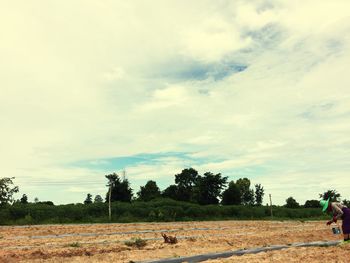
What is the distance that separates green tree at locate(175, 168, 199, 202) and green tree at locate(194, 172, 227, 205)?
160 inches

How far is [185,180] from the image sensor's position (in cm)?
9606

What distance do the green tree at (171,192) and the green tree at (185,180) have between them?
76cm

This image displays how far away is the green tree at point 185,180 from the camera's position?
92812 millimetres

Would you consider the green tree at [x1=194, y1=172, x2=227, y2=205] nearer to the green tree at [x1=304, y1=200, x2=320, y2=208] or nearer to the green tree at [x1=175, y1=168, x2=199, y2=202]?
the green tree at [x1=175, y1=168, x2=199, y2=202]

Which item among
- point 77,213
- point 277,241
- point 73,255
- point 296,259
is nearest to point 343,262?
point 296,259

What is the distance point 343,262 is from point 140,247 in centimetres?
948

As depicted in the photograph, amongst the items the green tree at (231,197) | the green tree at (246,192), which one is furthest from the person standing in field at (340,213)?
the green tree at (246,192)

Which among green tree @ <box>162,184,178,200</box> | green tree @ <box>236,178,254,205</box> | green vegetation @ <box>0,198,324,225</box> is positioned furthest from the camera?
green tree @ <box>236,178,254,205</box>

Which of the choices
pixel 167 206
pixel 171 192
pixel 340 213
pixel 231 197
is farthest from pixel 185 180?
pixel 340 213

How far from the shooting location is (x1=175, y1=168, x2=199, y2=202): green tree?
3654 inches

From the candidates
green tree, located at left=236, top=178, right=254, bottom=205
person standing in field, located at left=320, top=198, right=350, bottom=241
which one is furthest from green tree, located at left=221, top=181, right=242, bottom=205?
person standing in field, located at left=320, top=198, right=350, bottom=241

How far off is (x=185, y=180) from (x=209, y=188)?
8765 mm

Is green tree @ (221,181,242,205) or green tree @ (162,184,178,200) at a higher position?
green tree @ (162,184,178,200)

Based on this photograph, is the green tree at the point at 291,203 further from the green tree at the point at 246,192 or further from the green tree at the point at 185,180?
the green tree at the point at 185,180
